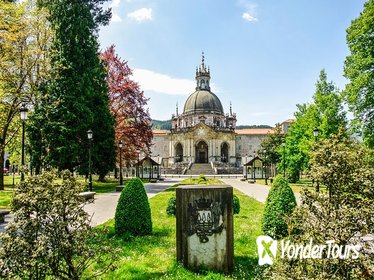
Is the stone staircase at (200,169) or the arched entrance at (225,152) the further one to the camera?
the arched entrance at (225,152)

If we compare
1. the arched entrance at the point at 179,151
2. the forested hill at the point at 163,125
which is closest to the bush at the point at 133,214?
the arched entrance at the point at 179,151

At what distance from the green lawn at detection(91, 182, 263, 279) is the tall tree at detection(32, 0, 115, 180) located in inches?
563

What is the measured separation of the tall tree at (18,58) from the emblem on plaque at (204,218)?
17143 millimetres

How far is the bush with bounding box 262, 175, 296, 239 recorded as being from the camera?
7754 mm

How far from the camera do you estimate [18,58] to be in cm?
2111

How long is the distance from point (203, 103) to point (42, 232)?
7211cm

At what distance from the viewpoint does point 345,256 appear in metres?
3.49

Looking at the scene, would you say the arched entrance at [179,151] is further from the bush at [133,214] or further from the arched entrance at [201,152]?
the bush at [133,214]

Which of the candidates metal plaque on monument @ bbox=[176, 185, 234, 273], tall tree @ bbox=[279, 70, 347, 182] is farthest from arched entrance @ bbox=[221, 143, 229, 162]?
metal plaque on monument @ bbox=[176, 185, 234, 273]

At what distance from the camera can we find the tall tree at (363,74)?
2042cm

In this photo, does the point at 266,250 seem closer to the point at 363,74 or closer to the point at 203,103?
the point at 363,74

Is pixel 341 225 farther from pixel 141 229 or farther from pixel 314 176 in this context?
pixel 141 229

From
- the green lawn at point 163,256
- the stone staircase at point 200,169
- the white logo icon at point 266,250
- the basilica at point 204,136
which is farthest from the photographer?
the basilica at point 204,136

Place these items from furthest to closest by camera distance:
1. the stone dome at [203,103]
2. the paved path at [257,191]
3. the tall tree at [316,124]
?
the stone dome at [203,103] < the tall tree at [316,124] < the paved path at [257,191]
